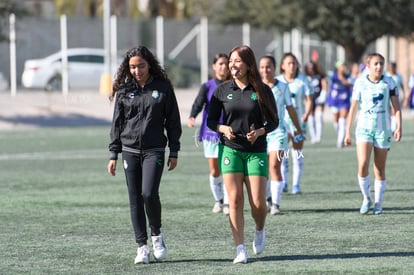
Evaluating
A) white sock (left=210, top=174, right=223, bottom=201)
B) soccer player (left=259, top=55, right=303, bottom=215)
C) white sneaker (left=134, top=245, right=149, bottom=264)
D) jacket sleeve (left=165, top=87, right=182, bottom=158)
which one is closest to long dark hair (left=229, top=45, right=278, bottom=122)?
jacket sleeve (left=165, top=87, right=182, bottom=158)

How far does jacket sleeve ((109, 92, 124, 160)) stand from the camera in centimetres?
1057

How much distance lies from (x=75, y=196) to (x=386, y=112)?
5127 millimetres

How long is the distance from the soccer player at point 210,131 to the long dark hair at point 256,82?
11.2ft

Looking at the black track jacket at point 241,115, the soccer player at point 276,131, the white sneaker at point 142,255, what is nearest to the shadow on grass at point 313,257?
the white sneaker at point 142,255

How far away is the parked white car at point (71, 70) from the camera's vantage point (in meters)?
A: 42.2

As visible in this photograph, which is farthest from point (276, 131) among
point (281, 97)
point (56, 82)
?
point (56, 82)

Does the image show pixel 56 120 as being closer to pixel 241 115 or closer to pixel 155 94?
pixel 155 94

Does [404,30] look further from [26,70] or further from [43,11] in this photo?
[43,11]

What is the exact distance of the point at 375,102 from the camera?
1391cm

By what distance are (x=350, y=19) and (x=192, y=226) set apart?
3473 centimetres

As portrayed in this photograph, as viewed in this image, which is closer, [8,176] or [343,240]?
[343,240]

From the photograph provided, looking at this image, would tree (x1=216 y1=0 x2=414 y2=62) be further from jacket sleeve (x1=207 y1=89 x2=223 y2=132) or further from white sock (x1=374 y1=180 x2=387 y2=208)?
jacket sleeve (x1=207 y1=89 x2=223 y2=132)

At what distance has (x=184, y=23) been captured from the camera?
1831 inches

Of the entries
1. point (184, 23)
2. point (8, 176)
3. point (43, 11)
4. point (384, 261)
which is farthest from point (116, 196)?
point (43, 11)
